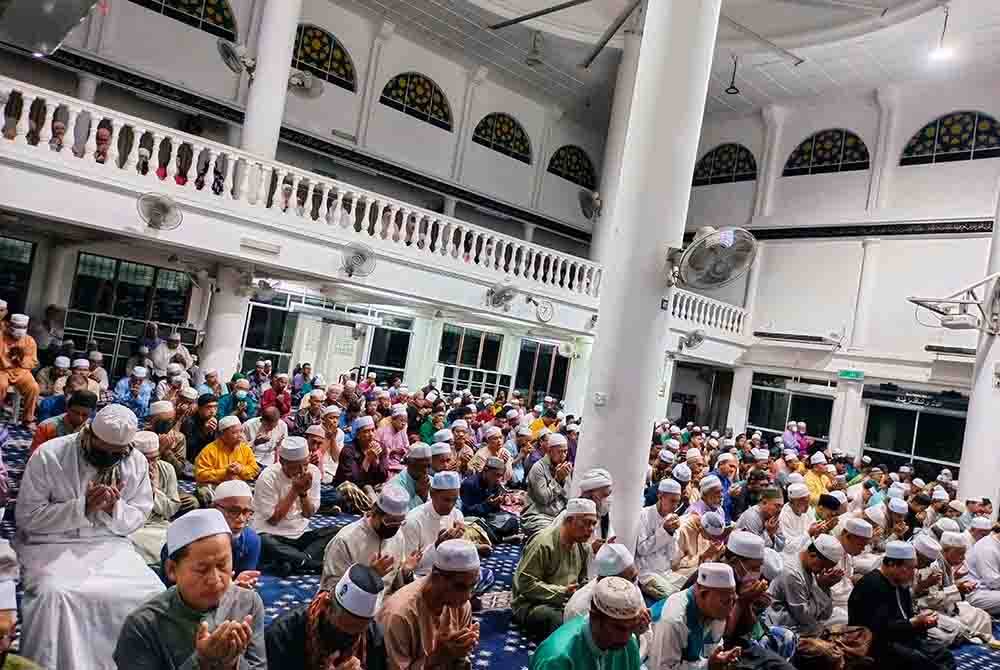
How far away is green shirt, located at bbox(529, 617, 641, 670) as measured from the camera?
2.35 meters

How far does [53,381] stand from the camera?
8.07m

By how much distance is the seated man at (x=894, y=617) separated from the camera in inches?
152

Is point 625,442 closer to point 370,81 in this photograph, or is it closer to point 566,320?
point 566,320

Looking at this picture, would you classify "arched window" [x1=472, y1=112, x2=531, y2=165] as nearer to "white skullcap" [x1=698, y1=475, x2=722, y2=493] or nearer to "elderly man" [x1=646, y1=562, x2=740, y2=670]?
"white skullcap" [x1=698, y1=475, x2=722, y2=493]

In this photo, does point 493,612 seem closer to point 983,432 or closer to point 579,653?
point 579,653

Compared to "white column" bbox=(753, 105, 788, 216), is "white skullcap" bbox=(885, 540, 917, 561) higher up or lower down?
lower down

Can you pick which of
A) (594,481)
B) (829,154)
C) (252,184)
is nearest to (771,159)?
(829,154)

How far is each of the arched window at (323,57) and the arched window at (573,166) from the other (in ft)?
18.1

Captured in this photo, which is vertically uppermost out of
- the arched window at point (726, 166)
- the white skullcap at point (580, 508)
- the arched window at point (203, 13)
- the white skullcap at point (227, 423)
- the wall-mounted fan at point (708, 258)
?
the arched window at point (726, 166)

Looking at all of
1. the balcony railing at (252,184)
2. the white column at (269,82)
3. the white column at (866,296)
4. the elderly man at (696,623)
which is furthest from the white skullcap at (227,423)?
the white column at (866,296)

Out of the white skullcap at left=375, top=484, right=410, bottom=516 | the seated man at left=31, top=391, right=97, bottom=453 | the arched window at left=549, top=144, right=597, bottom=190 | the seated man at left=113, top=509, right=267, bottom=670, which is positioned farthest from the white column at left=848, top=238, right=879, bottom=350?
the seated man at left=113, top=509, right=267, bottom=670

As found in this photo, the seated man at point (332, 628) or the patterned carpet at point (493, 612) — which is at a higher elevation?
the seated man at point (332, 628)

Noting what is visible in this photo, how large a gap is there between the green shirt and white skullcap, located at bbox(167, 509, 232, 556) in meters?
1.11

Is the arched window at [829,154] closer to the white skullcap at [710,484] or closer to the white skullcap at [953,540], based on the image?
the white skullcap at [953,540]
